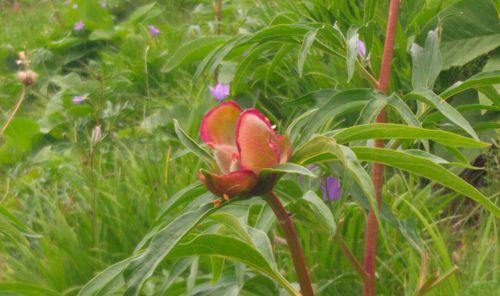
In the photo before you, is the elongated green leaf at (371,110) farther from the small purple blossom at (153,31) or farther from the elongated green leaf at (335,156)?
the small purple blossom at (153,31)

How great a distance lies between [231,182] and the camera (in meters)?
0.75

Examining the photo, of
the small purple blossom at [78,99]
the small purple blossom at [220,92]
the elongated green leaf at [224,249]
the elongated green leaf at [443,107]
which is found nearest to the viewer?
the elongated green leaf at [224,249]

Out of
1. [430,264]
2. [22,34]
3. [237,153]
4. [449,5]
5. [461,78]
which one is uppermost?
[237,153]

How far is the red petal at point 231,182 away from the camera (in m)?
0.75

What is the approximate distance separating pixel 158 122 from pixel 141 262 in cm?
190

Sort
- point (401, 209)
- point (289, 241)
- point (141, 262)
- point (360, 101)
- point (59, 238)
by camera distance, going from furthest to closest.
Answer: point (59, 238) → point (401, 209) → point (360, 101) → point (289, 241) → point (141, 262)

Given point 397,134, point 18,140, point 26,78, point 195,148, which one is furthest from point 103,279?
point 18,140

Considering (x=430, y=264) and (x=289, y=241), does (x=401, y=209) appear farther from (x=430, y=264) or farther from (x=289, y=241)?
(x=289, y=241)

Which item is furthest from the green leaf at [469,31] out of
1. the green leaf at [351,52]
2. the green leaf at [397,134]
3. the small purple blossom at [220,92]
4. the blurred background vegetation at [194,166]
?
the green leaf at [397,134]

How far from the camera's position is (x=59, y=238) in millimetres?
1843

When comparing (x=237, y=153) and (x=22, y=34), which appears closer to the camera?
(x=237, y=153)

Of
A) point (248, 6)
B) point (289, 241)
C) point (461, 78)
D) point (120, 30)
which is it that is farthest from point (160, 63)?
point (289, 241)

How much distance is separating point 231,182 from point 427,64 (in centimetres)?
48

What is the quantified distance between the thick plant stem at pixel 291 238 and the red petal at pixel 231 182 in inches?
2.2
